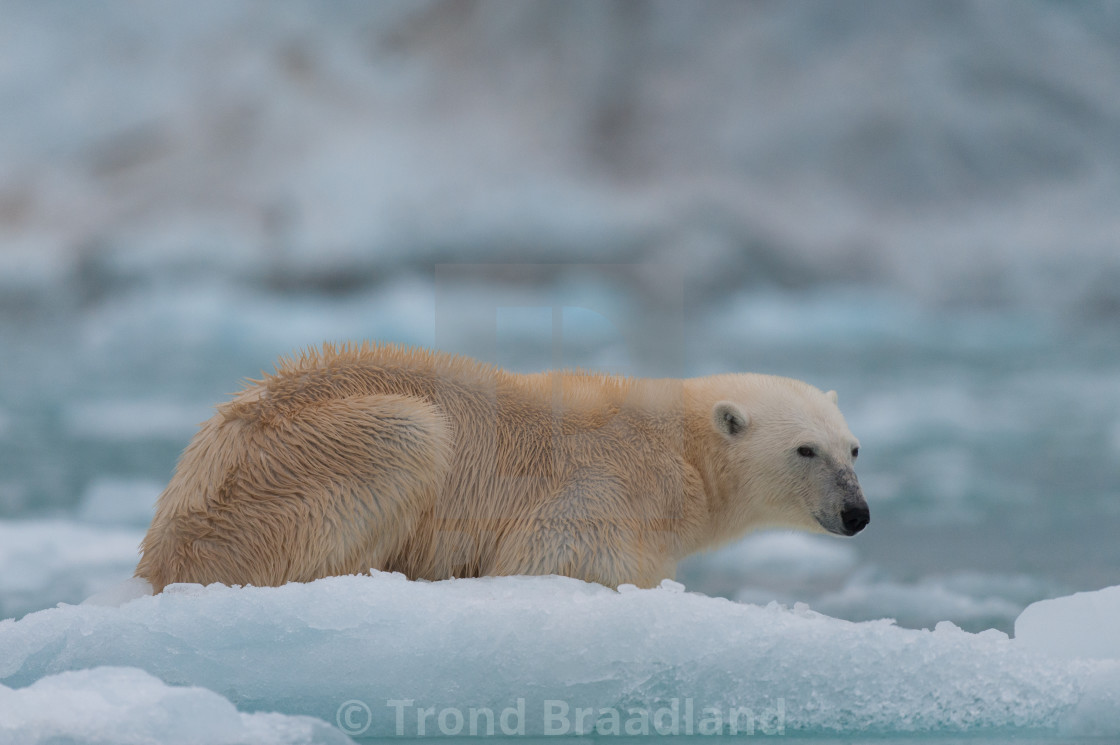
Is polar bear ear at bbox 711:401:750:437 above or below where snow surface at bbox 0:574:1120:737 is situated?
above

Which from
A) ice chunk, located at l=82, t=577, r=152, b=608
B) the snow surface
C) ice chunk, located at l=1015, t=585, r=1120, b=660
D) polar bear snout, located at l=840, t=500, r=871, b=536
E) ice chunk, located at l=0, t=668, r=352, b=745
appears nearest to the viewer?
ice chunk, located at l=0, t=668, r=352, b=745

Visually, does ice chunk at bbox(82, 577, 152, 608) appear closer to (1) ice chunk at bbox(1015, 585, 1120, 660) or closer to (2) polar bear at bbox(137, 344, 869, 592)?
(2) polar bear at bbox(137, 344, 869, 592)

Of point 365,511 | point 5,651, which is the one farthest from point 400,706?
point 5,651

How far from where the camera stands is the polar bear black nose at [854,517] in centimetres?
372

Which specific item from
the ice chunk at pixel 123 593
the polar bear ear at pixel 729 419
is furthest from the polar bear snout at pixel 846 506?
the ice chunk at pixel 123 593

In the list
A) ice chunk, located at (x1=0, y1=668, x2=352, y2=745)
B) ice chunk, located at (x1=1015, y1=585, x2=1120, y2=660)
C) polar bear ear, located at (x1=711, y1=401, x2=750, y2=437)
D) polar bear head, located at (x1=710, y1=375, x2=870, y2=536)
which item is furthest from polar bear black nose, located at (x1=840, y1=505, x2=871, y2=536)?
ice chunk, located at (x1=0, y1=668, x2=352, y2=745)

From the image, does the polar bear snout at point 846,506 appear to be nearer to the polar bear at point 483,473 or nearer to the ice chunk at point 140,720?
the polar bear at point 483,473

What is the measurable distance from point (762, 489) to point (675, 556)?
1.47 ft

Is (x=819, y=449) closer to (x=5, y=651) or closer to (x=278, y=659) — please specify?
(x=278, y=659)

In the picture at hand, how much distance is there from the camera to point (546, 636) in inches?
112

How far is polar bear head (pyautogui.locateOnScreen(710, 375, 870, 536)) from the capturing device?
3.78 meters

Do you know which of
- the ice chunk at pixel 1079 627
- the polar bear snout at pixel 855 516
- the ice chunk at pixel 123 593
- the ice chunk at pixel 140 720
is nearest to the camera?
the ice chunk at pixel 140 720

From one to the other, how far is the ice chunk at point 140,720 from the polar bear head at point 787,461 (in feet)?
6.41

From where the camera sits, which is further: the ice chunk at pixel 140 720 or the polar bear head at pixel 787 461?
the polar bear head at pixel 787 461
